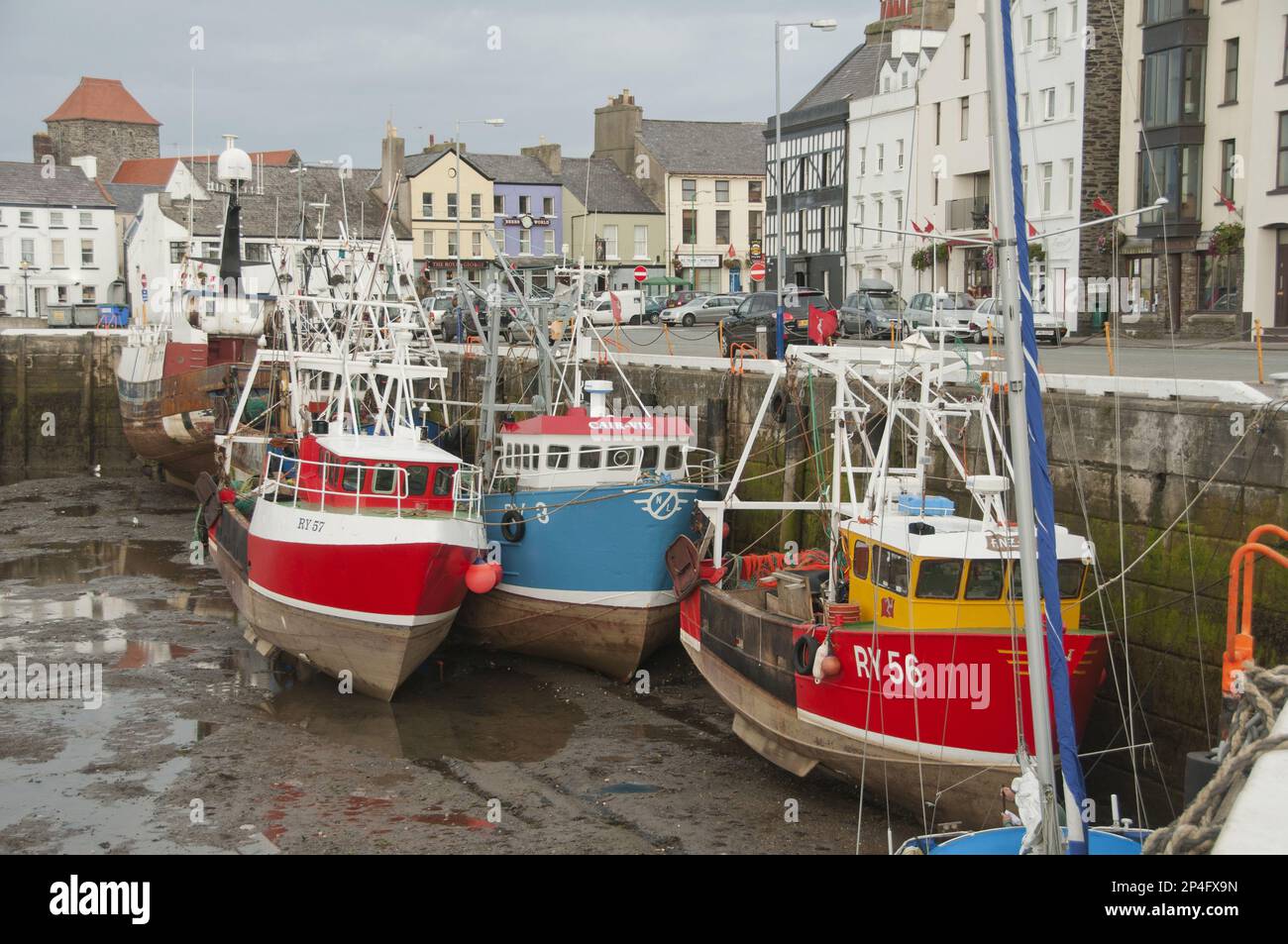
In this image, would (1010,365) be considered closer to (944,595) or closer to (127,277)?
(944,595)

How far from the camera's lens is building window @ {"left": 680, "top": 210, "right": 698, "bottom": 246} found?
6800 cm

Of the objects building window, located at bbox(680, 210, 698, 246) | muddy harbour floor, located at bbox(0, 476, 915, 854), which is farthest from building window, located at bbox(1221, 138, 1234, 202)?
building window, located at bbox(680, 210, 698, 246)

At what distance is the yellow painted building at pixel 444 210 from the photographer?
2532 inches

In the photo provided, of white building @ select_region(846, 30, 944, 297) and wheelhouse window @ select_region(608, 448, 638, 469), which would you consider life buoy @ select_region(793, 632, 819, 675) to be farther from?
white building @ select_region(846, 30, 944, 297)

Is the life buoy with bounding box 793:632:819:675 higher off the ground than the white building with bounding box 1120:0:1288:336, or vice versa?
the white building with bounding box 1120:0:1288:336

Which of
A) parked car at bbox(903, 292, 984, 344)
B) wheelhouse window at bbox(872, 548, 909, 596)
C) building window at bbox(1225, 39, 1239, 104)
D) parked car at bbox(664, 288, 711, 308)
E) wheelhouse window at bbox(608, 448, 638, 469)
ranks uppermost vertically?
building window at bbox(1225, 39, 1239, 104)

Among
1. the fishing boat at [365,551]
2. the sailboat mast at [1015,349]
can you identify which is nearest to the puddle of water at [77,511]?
the fishing boat at [365,551]

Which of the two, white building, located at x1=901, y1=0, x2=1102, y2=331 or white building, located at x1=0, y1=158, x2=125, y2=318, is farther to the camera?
white building, located at x1=0, y1=158, x2=125, y2=318

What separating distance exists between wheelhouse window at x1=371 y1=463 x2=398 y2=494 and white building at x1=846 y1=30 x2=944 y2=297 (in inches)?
1393

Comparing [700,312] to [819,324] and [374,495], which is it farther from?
[374,495]

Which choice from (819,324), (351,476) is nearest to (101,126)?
(351,476)

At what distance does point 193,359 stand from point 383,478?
57.1 ft
